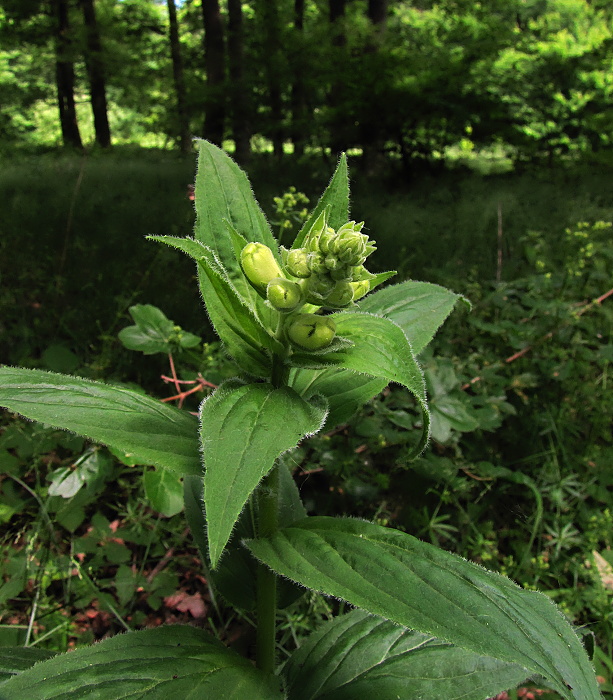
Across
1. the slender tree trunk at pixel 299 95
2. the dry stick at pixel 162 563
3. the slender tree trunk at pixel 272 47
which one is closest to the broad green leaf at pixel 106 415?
the dry stick at pixel 162 563

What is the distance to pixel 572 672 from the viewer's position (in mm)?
895

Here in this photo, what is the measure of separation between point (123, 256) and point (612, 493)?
3.81 m

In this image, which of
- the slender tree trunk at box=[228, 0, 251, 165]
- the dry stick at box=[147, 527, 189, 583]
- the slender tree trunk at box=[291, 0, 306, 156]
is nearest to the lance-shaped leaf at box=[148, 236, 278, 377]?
the dry stick at box=[147, 527, 189, 583]

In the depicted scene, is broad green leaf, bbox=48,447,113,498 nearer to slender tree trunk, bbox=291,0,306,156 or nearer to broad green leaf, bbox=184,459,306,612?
broad green leaf, bbox=184,459,306,612

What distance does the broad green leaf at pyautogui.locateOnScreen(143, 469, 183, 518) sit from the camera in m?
1.64

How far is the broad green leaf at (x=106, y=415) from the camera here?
1006 mm

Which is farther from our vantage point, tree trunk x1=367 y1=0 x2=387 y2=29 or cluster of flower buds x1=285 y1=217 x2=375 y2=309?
tree trunk x1=367 y1=0 x2=387 y2=29

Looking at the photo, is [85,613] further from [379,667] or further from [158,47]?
[158,47]

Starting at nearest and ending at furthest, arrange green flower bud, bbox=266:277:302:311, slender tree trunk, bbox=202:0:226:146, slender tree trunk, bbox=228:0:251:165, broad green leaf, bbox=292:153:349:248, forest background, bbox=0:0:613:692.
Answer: green flower bud, bbox=266:277:302:311 < broad green leaf, bbox=292:153:349:248 < forest background, bbox=0:0:613:692 < slender tree trunk, bbox=228:0:251:165 < slender tree trunk, bbox=202:0:226:146

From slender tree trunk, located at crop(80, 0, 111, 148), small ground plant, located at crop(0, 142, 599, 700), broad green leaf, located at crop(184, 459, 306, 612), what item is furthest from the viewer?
slender tree trunk, located at crop(80, 0, 111, 148)

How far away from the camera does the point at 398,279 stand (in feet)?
13.4

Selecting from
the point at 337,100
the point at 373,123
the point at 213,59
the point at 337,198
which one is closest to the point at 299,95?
the point at 213,59

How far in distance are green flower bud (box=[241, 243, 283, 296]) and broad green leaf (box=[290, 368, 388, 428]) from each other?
30 centimetres

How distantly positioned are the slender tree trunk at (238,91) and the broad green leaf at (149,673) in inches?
355
